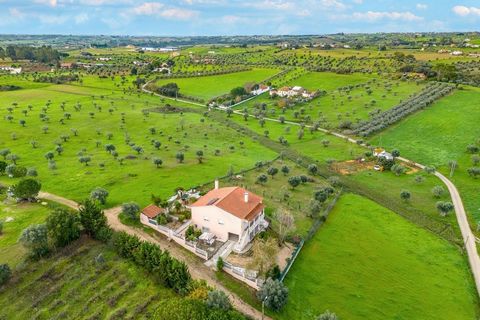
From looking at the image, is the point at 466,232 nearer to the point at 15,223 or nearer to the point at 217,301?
the point at 217,301

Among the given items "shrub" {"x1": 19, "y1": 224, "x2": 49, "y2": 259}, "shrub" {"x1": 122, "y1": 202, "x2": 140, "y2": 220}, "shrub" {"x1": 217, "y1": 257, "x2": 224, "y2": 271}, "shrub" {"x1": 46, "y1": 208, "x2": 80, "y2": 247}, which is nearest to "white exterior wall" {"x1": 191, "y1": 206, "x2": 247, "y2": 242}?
"shrub" {"x1": 217, "y1": 257, "x2": 224, "y2": 271}

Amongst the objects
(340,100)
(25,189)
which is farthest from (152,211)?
(340,100)

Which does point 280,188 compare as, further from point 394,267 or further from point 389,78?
point 389,78

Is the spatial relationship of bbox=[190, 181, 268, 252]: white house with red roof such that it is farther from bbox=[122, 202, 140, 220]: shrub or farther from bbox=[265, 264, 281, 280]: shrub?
bbox=[122, 202, 140, 220]: shrub

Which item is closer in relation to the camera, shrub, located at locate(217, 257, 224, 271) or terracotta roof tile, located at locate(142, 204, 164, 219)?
shrub, located at locate(217, 257, 224, 271)

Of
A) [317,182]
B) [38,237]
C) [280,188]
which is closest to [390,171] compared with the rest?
[317,182]
